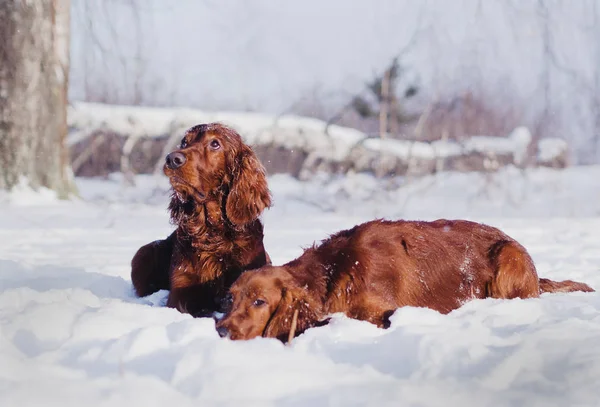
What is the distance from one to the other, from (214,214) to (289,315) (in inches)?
51.9

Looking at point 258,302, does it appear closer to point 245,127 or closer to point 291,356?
point 291,356

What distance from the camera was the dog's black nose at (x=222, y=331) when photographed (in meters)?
2.64

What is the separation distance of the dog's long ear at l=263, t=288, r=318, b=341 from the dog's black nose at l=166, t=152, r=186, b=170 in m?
1.13

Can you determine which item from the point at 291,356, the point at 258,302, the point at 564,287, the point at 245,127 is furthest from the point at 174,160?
the point at 245,127

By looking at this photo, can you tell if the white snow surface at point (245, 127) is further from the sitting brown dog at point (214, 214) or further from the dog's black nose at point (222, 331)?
the dog's black nose at point (222, 331)

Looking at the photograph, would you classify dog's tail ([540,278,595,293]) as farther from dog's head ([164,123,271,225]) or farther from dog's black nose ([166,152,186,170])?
dog's black nose ([166,152,186,170])

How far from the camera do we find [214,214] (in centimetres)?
398

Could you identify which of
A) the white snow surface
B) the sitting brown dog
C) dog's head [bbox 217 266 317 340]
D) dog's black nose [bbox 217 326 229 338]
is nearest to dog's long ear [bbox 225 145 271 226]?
the sitting brown dog

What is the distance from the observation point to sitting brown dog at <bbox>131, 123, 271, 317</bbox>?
3.82m

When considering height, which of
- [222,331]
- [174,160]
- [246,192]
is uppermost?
[174,160]

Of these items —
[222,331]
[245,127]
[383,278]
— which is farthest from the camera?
[245,127]

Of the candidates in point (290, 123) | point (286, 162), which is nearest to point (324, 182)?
point (290, 123)

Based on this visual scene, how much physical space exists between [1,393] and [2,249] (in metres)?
4.24

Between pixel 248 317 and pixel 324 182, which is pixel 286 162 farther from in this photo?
pixel 248 317
